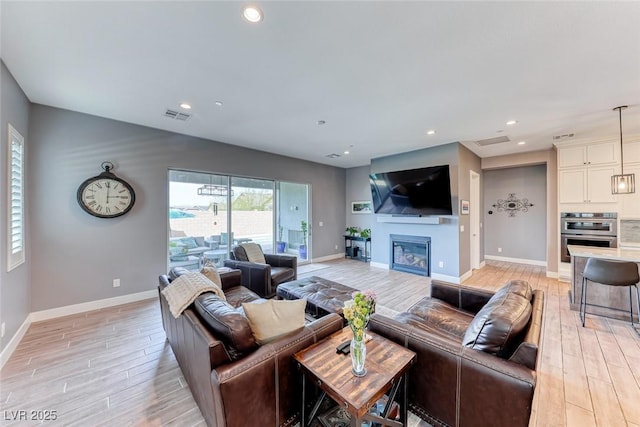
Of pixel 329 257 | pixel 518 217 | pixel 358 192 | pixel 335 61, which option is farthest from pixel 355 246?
pixel 335 61

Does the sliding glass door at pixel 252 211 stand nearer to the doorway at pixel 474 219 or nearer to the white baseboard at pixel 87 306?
the white baseboard at pixel 87 306

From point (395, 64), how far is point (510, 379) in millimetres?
2485

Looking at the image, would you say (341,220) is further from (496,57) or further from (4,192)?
(4,192)

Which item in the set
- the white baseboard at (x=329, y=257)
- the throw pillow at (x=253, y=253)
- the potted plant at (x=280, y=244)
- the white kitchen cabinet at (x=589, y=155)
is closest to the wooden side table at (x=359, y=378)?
the throw pillow at (x=253, y=253)

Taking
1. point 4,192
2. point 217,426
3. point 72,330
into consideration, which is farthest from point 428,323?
point 4,192

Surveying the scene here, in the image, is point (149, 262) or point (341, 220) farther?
point (341, 220)

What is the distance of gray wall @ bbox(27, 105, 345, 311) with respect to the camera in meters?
3.21

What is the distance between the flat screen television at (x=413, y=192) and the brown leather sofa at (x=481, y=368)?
10.4ft

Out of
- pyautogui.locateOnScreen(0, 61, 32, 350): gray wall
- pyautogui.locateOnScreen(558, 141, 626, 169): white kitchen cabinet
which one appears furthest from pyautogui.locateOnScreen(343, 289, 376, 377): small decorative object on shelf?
pyautogui.locateOnScreen(558, 141, 626, 169): white kitchen cabinet

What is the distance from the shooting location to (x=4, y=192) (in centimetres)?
238

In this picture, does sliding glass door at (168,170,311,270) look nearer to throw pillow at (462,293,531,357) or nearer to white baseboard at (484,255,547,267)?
throw pillow at (462,293,531,357)

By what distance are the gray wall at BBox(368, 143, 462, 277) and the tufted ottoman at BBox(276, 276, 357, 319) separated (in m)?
2.88

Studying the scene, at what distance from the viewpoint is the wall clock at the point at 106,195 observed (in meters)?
3.46

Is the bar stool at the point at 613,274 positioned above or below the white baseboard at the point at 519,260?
above
